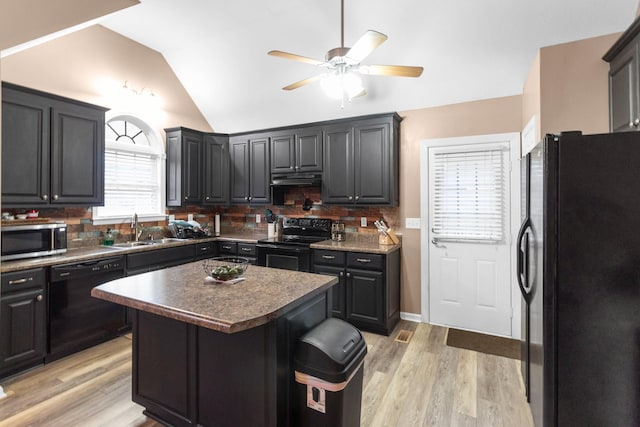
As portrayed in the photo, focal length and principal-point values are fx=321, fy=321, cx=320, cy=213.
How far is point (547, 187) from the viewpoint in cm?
154

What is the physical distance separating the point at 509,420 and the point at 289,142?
3662 millimetres

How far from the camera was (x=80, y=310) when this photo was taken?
3033mm

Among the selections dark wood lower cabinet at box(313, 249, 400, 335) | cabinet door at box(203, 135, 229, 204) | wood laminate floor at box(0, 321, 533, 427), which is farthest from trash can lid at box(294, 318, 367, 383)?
cabinet door at box(203, 135, 229, 204)

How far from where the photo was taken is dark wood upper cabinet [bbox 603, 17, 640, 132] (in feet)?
6.50

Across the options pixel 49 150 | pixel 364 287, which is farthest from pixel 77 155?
pixel 364 287

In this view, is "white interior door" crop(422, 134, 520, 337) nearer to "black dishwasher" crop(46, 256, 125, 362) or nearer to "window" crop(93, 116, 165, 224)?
"black dishwasher" crop(46, 256, 125, 362)

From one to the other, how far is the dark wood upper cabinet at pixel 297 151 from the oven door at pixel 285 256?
3.49ft

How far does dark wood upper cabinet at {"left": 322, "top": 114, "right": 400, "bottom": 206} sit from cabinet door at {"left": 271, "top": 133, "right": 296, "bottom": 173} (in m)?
0.53

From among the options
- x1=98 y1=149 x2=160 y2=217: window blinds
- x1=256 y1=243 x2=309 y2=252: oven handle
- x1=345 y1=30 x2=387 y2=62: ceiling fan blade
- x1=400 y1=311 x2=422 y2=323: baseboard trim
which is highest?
x1=345 y1=30 x2=387 y2=62: ceiling fan blade

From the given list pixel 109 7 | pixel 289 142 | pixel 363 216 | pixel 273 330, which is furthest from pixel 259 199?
pixel 273 330

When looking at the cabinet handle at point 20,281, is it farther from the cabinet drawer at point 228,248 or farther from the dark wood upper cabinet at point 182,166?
the cabinet drawer at point 228,248

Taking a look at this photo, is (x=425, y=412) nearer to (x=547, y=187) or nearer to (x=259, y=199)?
(x=547, y=187)

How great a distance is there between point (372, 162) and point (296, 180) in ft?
3.41

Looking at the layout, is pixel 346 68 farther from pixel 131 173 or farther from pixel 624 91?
pixel 131 173
